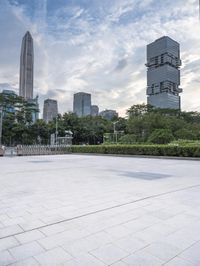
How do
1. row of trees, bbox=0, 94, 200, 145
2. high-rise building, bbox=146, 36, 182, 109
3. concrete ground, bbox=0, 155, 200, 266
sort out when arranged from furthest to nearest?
high-rise building, bbox=146, 36, 182, 109 < row of trees, bbox=0, 94, 200, 145 < concrete ground, bbox=0, 155, 200, 266

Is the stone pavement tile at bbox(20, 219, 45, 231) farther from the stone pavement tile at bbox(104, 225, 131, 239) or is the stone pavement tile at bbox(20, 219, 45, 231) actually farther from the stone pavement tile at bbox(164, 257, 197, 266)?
the stone pavement tile at bbox(164, 257, 197, 266)

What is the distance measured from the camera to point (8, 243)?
2.25 m

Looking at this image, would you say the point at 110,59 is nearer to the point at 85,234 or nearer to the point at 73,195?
the point at 73,195

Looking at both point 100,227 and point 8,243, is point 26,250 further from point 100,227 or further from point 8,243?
point 100,227

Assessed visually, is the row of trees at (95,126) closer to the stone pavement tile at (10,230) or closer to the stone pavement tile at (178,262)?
the stone pavement tile at (10,230)

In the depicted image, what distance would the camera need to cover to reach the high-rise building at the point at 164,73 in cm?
5475

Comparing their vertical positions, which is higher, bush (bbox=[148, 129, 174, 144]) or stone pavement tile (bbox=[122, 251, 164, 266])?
bush (bbox=[148, 129, 174, 144])

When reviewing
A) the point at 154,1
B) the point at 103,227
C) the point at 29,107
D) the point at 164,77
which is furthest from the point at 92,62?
the point at 164,77

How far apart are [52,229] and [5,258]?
0.70m

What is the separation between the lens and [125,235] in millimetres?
2447

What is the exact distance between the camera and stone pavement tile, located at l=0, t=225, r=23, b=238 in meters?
2.48

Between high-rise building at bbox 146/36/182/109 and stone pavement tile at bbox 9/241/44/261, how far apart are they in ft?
178

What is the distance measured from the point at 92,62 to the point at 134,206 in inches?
540

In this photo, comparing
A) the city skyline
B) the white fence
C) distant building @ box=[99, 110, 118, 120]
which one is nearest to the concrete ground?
the city skyline
